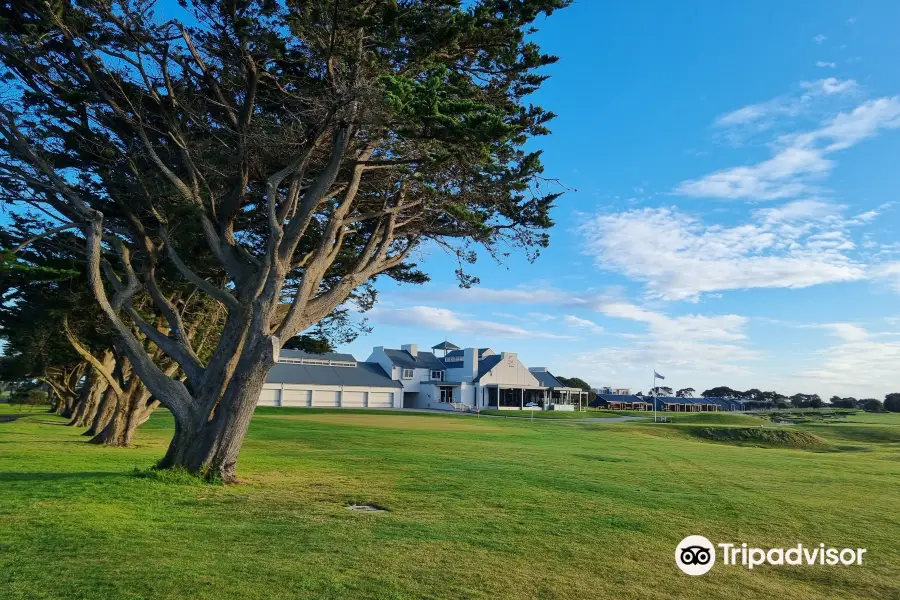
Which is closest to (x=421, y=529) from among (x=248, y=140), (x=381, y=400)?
(x=248, y=140)

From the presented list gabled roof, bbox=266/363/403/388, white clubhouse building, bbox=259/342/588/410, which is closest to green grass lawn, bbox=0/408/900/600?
gabled roof, bbox=266/363/403/388

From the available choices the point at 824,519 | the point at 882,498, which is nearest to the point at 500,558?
the point at 824,519

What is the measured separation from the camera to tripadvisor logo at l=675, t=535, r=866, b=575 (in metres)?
7.55

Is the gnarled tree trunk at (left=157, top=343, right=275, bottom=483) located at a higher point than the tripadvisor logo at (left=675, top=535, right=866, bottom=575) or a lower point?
higher

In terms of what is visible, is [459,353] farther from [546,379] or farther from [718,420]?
[718,420]

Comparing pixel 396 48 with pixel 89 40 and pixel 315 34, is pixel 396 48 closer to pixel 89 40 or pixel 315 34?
pixel 315 34

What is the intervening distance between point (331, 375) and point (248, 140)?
208 ft

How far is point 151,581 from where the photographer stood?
584 centimetres

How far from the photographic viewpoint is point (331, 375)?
7375 cm

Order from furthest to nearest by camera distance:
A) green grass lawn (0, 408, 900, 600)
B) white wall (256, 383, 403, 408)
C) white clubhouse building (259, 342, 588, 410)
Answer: white clubhouse building (259, 342, 588, 410) → white wall (256, 383, 403, 408) → green grass lawn (0, 408, 900, 600)

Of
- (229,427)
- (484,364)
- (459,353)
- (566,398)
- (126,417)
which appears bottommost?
(126,417)

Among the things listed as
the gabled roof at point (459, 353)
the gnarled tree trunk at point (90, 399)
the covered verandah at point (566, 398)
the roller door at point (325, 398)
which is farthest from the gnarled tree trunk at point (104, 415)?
the covered verandah at point (566, 398)

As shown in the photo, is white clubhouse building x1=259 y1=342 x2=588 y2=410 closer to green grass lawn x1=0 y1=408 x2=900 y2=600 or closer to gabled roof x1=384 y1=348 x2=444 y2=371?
gabled roof x1=384 y1=348 x2=444 y2=371

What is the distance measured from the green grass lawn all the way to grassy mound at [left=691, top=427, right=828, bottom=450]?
20.1m
